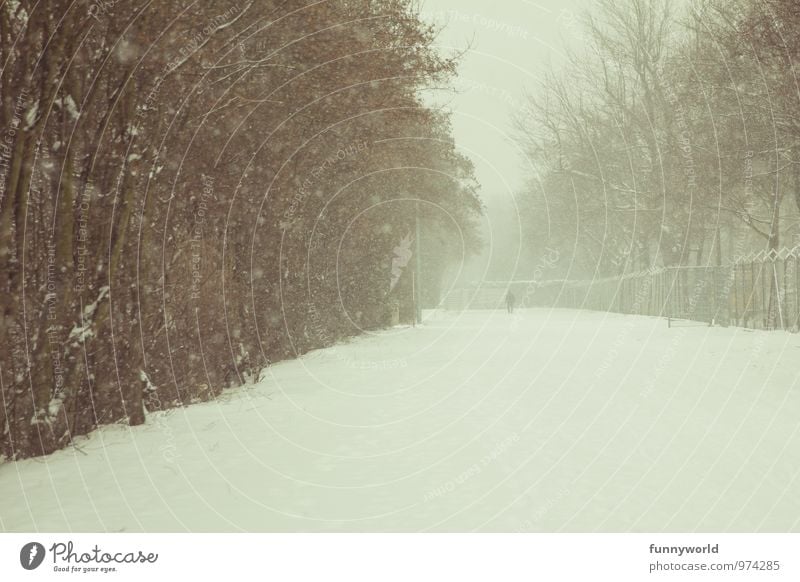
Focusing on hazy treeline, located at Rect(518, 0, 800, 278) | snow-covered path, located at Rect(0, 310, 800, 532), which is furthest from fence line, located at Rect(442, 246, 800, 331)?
snow-covered path, located at Rect(0, 310, 800, 532)

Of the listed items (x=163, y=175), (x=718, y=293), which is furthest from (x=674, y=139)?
(x=163, y=175)

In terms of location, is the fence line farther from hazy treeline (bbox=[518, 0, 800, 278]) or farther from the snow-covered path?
the snow-covered path

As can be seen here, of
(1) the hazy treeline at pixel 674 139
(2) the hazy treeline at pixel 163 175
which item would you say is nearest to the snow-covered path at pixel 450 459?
(2) the hazy treeline at pixel 163 175

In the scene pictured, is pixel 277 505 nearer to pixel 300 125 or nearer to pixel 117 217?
pixel 117 217

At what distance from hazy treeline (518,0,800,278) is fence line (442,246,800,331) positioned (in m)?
1.63

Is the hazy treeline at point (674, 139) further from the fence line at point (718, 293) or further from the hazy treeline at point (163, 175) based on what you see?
the hazy treeline at point (163, 175)

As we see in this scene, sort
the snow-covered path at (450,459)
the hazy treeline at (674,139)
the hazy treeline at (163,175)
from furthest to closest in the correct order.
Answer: the hazy treeline at (674,139) → the hazy treeline at (163,175) → the snow-covered path at (450,459)

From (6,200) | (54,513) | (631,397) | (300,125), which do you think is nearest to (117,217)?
(6,200)

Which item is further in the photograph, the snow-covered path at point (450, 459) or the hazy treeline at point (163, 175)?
the hazy treeline at point (163, 175)

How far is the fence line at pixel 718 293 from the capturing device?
23.5 m

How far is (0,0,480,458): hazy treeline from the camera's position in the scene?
7.70 metres

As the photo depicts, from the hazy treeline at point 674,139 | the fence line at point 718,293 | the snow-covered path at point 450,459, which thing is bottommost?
the snow-covered path at point 450,459

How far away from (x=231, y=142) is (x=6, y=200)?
6.05 metres

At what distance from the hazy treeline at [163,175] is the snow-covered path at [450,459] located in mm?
880
